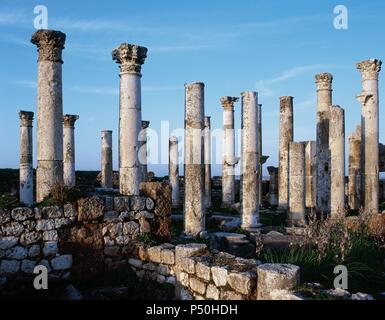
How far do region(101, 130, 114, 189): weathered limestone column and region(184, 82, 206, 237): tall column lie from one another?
12742 millimetres

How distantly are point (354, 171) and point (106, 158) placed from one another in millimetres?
14072

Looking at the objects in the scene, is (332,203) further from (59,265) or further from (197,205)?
(59,265)

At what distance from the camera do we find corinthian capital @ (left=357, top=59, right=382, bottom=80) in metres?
17.4

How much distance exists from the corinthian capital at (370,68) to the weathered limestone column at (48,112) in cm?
1216

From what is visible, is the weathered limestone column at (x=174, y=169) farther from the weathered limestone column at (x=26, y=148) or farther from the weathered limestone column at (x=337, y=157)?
the weathered limestone column at (x=337, y=157)

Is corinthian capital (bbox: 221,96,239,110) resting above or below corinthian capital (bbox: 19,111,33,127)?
above

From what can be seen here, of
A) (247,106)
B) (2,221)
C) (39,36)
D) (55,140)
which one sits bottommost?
(2,221)

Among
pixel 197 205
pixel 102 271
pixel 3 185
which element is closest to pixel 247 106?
pixel 197 205

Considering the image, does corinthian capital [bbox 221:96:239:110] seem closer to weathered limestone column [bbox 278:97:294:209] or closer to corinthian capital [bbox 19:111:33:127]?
weathered limestone column [bbox 278:97:294:209]

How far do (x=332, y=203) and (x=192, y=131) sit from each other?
669 centimetres

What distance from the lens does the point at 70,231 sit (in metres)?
9.47

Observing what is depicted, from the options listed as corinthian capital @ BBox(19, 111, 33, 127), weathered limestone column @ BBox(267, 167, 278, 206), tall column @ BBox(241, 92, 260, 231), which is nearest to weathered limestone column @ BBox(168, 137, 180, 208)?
weathered limestone column @ BBox(267, 167, 278, 206)

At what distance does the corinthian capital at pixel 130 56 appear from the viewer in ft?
41.8
